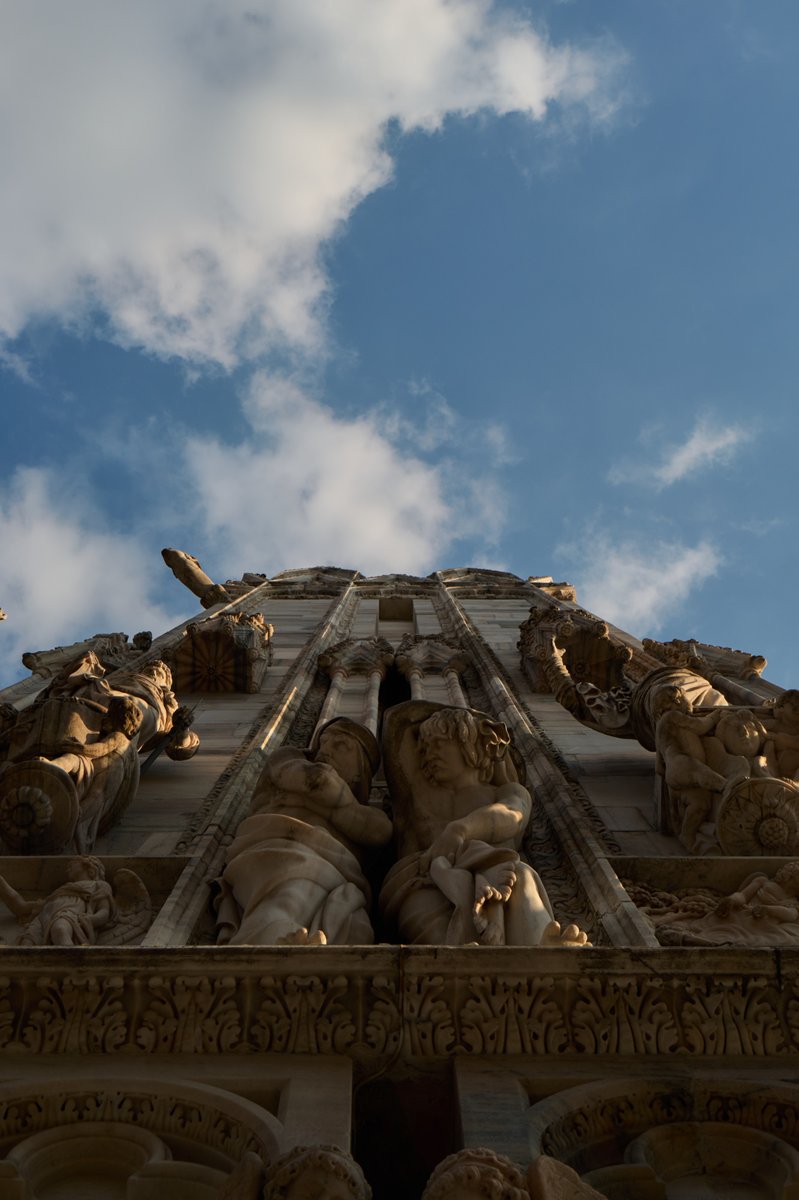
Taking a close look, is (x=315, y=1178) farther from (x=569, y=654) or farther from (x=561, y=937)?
(x=569, y=654)

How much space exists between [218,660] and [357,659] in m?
2.01

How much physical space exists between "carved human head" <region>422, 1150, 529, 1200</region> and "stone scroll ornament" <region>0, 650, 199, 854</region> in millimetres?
4914

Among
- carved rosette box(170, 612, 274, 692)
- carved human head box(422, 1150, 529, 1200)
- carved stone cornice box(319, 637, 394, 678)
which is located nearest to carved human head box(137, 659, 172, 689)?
carved rosette box(170, 612, 274, 692)

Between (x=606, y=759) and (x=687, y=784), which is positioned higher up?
(x=606, y=759)

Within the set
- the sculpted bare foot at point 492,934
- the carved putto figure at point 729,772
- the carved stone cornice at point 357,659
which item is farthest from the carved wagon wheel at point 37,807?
the carved stone cornice at point 357,659

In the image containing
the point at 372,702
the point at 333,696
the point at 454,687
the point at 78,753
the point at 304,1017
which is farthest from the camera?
the point at 454,687

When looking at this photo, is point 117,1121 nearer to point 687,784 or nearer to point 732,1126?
point 732,1126

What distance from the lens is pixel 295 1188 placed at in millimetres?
4543

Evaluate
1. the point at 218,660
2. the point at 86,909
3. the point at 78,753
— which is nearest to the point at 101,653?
the point at 218,660

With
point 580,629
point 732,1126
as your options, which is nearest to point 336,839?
point 732,1126

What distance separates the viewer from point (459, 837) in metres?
Result: 7.55

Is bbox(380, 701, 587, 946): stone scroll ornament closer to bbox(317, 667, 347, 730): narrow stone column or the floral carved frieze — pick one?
the floral carved frieze

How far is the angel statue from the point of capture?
699cm

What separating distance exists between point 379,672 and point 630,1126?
1189 cm
